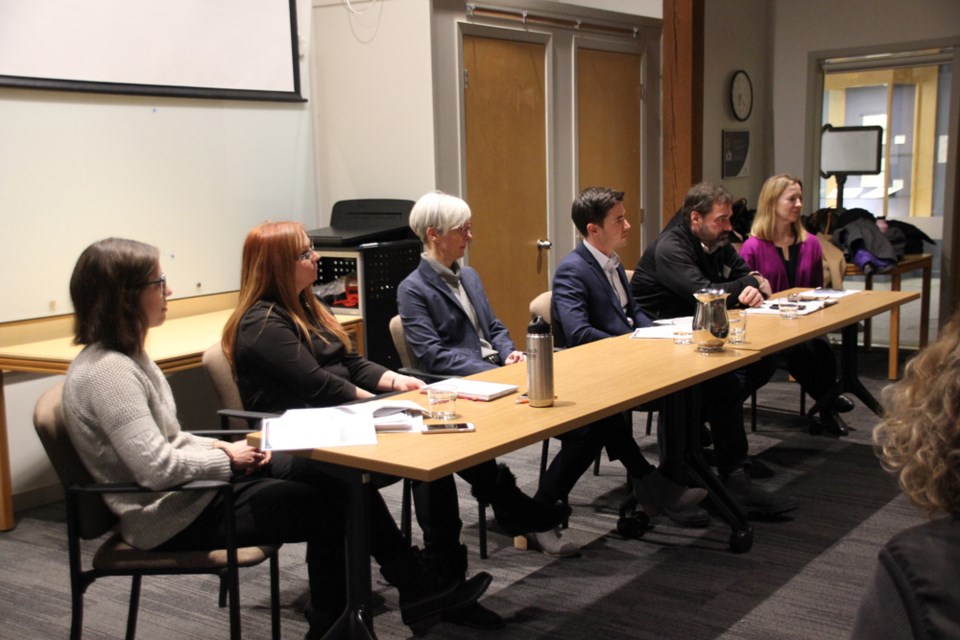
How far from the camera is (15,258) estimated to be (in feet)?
12.9

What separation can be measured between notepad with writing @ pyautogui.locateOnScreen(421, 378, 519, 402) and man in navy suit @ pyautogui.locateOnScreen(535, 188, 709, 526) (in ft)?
2.27

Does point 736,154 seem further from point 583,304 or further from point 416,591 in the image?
point 416,591

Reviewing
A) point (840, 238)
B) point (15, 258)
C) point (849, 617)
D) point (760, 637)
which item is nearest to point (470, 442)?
point (760, 637)

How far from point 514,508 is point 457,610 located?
385mm

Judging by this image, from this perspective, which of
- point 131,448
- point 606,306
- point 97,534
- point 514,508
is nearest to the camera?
point 131,448

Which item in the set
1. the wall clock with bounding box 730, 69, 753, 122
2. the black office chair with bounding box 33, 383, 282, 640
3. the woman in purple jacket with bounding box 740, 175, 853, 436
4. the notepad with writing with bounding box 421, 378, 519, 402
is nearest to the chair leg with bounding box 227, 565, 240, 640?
the black office chair with bounding box 33, 383, 282, 640

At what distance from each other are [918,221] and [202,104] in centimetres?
553

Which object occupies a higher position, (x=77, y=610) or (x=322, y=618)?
(x=77, y=610)

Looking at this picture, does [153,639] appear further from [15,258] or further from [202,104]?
[202,104]

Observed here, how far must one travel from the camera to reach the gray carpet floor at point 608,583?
9.63ft

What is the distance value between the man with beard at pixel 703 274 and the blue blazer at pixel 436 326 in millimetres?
980

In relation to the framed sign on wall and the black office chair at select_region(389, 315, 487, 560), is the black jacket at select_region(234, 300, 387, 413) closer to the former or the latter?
the black office chair at select_region(389, 315, 487, 560)

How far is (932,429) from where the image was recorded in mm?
1102

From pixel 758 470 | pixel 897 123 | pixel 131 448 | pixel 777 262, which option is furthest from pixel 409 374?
pixel 897 123
